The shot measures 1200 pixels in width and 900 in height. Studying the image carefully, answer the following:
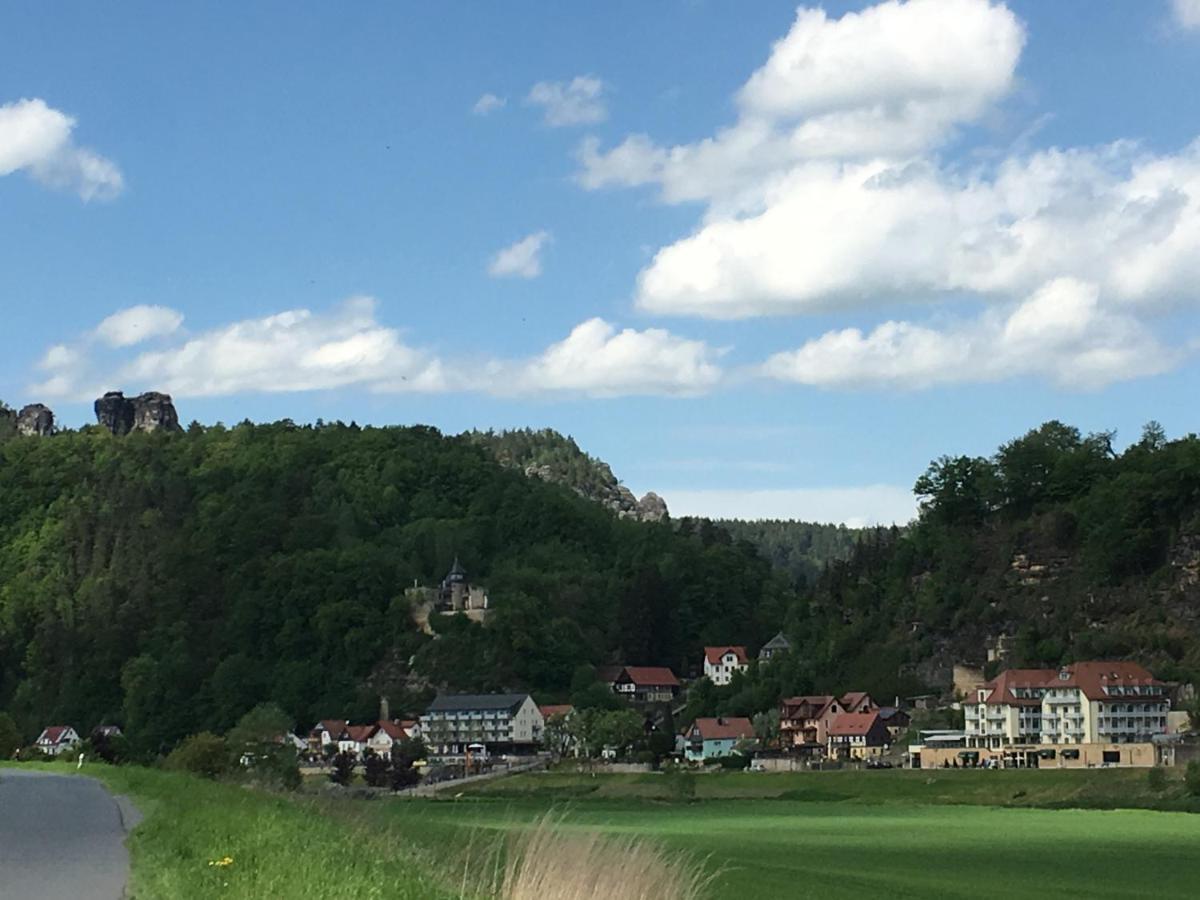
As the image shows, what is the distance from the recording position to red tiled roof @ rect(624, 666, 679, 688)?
176 meters

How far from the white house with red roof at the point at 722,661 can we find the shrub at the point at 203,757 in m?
108

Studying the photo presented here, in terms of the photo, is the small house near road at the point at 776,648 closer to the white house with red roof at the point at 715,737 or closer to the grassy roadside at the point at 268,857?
the white house with red roof at the point at 715,737

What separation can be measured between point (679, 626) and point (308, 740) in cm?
4845

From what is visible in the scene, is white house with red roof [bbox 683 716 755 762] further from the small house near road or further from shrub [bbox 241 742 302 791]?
shrub [bbox 241 742 302 791]

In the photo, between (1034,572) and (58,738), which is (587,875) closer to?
(1034,572)

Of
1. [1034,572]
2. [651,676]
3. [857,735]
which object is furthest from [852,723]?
[651,676]

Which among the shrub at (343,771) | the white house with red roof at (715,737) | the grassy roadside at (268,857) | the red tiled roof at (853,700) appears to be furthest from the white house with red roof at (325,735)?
the grassy roadside at (268,857)

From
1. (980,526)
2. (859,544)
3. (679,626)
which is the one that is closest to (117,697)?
(679,626)

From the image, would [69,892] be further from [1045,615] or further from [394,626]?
[394,626]

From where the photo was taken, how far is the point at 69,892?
21.2 m

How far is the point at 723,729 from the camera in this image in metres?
136

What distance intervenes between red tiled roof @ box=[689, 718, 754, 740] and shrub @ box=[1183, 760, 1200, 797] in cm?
5488

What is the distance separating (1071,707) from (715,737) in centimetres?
2949

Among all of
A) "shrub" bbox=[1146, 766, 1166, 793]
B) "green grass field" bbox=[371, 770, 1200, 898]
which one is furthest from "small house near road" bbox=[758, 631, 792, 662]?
"shrub" bbox=[1146, 766, 1166, 793]
